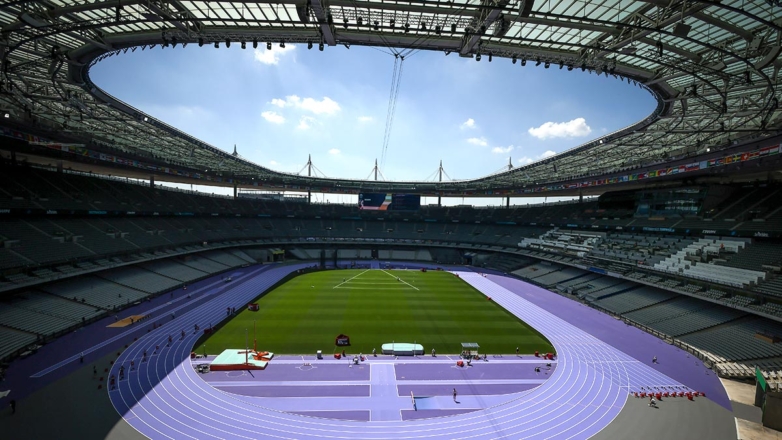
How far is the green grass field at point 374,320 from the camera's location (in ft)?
79.4

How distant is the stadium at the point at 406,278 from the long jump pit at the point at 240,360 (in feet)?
0.46

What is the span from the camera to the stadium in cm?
1425

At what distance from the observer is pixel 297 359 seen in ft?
70.3

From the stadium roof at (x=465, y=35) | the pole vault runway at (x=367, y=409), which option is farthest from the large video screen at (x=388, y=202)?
the pole vault runway at (x=367, y=409)

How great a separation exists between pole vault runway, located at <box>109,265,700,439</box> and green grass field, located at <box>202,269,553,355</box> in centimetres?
336

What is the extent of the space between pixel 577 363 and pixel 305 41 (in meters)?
25.3

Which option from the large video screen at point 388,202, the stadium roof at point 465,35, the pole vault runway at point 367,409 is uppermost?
the stadium roof at point 465,35

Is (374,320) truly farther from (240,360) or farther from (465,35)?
(465,35)

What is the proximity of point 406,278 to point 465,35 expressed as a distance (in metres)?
38.8

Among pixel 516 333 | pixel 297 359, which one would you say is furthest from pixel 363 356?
pixel 516 333

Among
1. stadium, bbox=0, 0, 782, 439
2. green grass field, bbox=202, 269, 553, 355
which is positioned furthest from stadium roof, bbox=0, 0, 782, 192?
green grass field, bbox=202, 269, 553, 355

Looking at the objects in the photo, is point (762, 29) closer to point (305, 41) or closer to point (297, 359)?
point (305, 41)

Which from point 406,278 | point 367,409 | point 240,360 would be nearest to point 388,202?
point 406,278

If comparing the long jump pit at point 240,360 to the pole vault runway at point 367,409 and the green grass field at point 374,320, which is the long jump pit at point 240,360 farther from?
the green grass field at point 374,320
